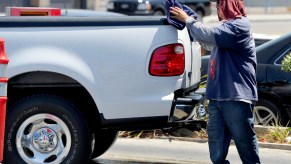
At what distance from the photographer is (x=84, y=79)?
6766 millimetres

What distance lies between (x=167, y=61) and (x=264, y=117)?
10.8ft

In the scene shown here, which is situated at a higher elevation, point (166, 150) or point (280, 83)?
point (280, 83)

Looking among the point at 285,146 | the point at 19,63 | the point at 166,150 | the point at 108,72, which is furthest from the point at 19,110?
the point at 285,146

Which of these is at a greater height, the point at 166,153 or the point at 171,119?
the point at 171,119

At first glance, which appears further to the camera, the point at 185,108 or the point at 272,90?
the point at 272,90

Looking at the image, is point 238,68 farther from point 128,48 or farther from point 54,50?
point 54,50

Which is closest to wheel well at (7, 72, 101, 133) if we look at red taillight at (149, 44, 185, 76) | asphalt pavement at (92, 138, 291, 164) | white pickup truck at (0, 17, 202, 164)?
white pickup truck at (0, 17, 202, 164)

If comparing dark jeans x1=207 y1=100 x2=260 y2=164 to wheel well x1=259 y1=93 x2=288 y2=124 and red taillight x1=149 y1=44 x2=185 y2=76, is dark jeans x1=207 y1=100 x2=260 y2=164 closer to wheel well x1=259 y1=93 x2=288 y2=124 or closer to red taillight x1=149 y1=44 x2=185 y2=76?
red taillight x1=149 y1=44 x2=185 y2=76

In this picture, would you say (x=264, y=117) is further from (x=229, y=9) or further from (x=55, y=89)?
(x=229, y=9)

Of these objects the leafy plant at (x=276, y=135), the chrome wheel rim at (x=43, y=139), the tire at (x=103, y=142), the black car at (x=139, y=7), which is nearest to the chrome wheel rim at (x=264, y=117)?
the leafy plant at (x=276, y=135)

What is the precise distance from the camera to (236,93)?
6258mm

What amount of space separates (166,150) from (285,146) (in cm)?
134

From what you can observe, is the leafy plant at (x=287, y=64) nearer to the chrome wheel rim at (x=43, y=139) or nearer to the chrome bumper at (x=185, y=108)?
the chrome bumper at (x=185, y=108)

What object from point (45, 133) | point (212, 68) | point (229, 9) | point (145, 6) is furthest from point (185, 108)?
point (145, 6)
